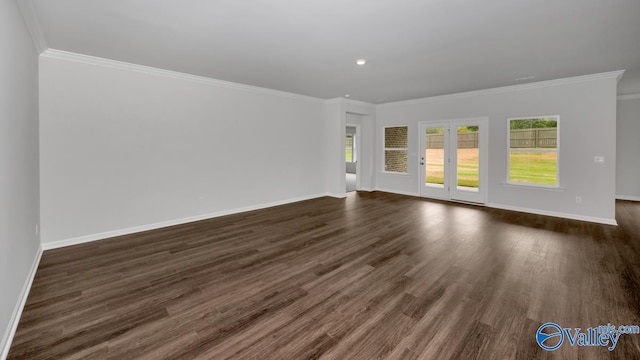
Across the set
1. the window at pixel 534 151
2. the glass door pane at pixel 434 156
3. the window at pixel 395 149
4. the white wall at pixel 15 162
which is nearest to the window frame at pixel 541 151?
the window at pixel 534 151

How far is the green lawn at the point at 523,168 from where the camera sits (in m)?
5.53

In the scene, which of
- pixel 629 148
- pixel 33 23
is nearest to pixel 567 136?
pixel 629 148

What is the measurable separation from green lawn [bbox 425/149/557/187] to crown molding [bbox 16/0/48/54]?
750cm

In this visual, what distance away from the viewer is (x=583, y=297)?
2533mm

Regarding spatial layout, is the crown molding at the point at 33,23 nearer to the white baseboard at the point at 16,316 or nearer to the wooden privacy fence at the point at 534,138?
the white baseboard at the point at 16,316

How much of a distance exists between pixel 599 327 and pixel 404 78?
4.33 m

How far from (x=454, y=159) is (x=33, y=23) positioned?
24.7 ft

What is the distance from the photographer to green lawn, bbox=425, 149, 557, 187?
5.53m

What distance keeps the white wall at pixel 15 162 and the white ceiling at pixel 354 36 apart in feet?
1.69

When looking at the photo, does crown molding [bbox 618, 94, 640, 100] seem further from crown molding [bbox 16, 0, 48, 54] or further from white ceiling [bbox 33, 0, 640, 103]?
crown molding [bbox 16, 0, 48, 54]

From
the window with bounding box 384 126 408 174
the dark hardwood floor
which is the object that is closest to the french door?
the window with bounding box 384 126 408 174

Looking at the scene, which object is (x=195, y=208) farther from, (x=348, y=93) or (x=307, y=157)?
(x=348, y=93)

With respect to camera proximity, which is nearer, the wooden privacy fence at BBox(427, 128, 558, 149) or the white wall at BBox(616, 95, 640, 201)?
the wooden privacy fence at BBox(427, 128, 558, 149)

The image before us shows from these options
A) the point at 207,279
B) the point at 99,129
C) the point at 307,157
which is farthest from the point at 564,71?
the point at 99,129
